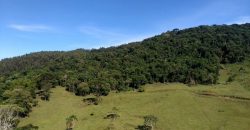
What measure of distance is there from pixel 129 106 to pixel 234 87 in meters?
48.0

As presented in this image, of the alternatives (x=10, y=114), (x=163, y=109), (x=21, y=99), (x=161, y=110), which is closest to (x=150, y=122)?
(x=161, y=110)

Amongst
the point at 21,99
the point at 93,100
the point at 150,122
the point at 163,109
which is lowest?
the point at 150,122

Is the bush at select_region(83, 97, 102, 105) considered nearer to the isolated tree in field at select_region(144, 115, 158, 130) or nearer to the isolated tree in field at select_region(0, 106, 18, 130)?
the isolated tree in field at select_region(0, 106, 18, 130)

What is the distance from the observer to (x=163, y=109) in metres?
138

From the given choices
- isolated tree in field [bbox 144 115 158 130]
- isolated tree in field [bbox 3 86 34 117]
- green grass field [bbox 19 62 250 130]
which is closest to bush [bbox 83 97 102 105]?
green grass field [bbox 19 62 250 130]

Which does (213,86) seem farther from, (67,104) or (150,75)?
(67,104)

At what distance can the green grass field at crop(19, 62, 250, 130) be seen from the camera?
400ft

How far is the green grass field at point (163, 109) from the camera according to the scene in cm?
12206

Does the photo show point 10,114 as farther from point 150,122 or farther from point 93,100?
point 93,100

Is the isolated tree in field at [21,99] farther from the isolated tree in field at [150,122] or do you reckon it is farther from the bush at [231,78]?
the bush at [231,78]

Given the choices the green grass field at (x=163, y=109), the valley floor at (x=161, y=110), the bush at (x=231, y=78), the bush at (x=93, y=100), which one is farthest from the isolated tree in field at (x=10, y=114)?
the bush at (x=231, y=78)

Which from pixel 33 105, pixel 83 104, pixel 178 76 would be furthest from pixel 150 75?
pixel 33 105

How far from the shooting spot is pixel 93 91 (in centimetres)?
17350

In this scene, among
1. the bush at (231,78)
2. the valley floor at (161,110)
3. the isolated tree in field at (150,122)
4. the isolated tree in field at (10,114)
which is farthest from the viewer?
the bush at (231,78)
